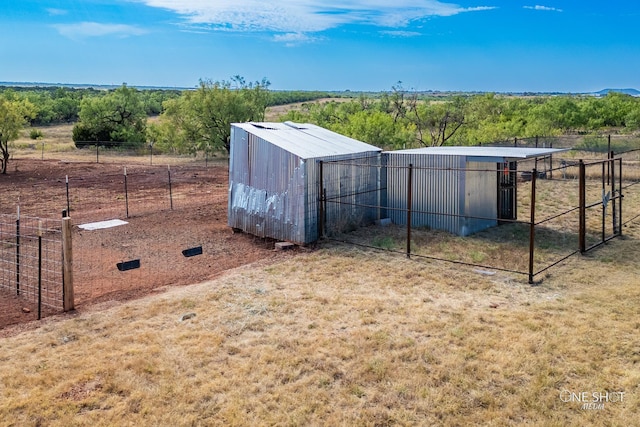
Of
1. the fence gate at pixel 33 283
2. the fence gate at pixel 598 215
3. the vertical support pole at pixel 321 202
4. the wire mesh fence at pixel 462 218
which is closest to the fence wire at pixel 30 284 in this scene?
the fence gate at pixel 33 283

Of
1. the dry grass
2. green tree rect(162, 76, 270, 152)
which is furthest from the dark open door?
green tree rect(162, 76, 270, 152)

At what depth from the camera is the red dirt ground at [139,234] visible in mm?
10398

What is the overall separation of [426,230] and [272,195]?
398 cm

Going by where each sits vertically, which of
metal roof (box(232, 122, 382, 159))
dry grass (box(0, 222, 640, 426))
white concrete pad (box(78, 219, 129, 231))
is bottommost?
dry grass (box(0, 222, 640, 426))

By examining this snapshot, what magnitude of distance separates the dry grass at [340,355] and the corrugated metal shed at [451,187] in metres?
3.78

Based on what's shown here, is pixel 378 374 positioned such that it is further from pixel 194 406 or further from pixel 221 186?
pixel 221 186

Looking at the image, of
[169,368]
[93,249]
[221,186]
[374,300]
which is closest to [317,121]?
[221,186]

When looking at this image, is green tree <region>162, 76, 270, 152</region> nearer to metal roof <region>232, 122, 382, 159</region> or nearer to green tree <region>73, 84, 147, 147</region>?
green tree <region>73, 84, 147, 147</region>

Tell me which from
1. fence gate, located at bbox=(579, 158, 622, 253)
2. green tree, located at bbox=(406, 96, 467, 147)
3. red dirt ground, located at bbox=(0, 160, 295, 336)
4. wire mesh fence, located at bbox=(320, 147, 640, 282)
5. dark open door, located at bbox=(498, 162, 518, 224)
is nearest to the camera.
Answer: red dirt ground, located at bbox=(0, 160, 295, 336)

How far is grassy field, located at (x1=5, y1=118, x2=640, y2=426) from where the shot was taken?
598 cm

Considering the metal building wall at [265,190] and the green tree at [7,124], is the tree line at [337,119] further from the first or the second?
the metal building wall at [265,190]

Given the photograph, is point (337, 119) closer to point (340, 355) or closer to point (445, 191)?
point (445, 191)

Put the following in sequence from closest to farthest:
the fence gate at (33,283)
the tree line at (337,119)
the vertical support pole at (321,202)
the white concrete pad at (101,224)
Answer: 1. the fence gate at (33,283)
2. the vertical support pole at (321,202)
3. the white concrete pad at (101,224)
4. the tree line at (337,119)

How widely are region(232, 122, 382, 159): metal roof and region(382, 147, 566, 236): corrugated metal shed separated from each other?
Answer: 128 centimetres
